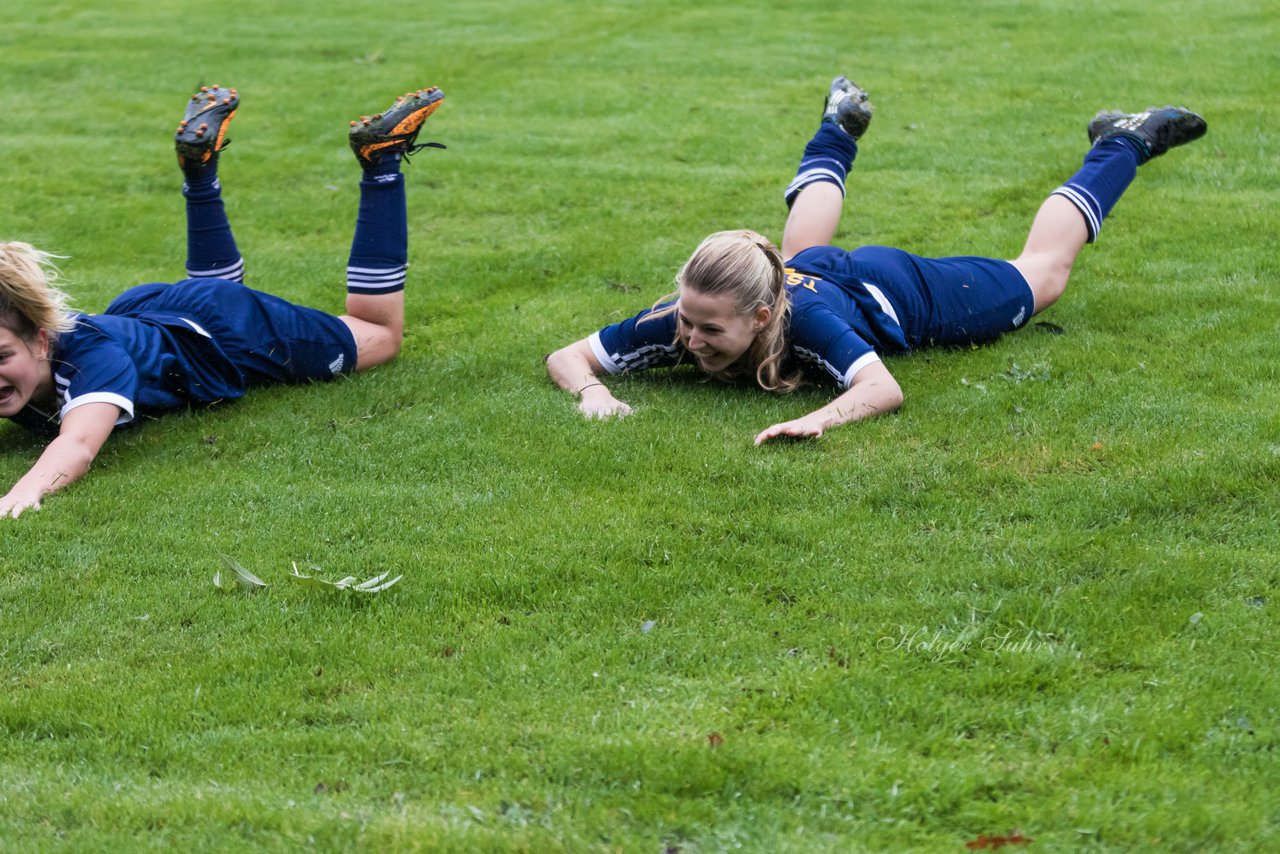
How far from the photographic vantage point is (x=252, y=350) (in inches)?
258

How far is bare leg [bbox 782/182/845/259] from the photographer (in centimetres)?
728

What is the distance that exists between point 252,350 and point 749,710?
12.5 ft

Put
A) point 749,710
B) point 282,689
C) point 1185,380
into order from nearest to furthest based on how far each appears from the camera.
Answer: point 749,710 → point 282,689 → point 1185,380

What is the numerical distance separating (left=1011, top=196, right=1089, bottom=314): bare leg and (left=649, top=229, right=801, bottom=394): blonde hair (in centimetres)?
155

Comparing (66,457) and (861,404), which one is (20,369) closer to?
(66,457)

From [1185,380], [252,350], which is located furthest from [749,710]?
[252,350]

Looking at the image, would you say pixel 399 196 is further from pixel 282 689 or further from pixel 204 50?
pixel 204 50

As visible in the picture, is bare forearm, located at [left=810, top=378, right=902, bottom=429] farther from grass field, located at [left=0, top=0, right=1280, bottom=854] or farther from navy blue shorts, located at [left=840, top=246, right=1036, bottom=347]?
navy blue shorts, located at [left=840, top=246, right=1036, bottom=347]

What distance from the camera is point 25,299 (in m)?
5.68

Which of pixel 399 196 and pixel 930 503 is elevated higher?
pixel 399 196

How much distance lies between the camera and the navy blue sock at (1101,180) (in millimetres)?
7145

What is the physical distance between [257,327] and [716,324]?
2.37 metres

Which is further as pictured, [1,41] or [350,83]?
[1,41]

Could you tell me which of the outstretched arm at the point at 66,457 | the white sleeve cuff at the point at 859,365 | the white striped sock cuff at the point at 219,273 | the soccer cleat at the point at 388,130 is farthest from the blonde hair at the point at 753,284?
the white striped sock cuff at the point at 219,273
